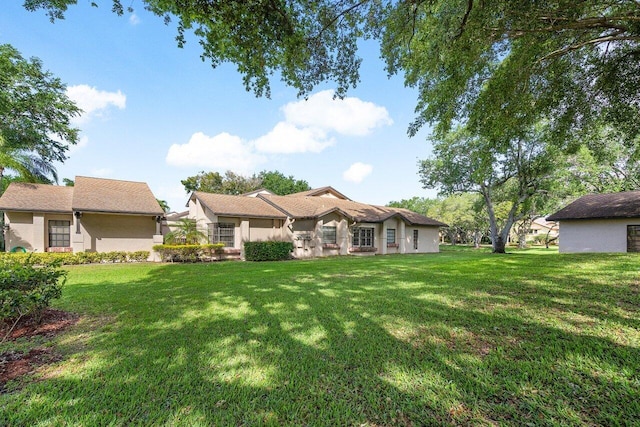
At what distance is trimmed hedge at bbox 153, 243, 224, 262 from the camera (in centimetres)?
1577

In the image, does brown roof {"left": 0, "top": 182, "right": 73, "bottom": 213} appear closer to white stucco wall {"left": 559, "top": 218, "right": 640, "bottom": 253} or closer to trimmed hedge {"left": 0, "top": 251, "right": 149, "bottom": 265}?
trimmed hedge {"left": 0, "top": 251, "right": 149, "bottom": 265}

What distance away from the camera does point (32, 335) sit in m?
4.50

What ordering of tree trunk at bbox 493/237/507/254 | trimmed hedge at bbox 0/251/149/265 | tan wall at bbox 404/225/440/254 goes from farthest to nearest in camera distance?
tan wall at bbox 404/225/440/254 < tree trunk at bbox 493/237/507/254 < trimmed hedge at bbox 0/251/149/265

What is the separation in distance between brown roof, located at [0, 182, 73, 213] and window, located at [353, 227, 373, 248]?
18.3 m

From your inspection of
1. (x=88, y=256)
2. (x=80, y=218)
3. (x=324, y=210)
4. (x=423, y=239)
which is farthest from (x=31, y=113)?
(x=423, y=239)

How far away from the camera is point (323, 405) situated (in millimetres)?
2695

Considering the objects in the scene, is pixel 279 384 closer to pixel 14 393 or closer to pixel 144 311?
pixel 14 393

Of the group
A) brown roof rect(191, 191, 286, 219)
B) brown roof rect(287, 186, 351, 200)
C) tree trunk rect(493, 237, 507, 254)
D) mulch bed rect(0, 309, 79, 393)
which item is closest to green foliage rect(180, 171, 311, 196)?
brown roof rect(287, 186, 351, 200)

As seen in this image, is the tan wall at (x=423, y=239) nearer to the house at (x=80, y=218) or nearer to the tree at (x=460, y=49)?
the tree at (x=460, y=49)

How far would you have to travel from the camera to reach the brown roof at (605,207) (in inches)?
736

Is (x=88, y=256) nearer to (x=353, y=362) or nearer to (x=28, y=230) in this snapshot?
(x=28, y=230)

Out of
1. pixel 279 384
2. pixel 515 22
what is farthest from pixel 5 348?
pixel 515 22

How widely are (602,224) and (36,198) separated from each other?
35.8m

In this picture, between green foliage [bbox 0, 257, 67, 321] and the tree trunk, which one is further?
the tree trunk
